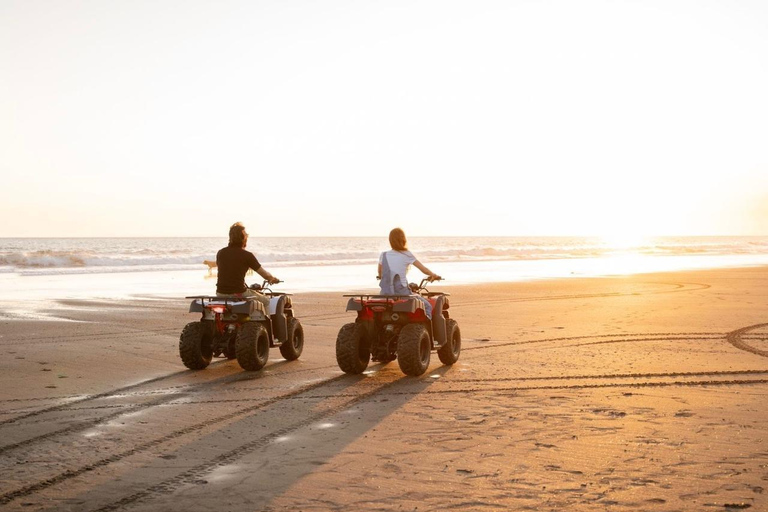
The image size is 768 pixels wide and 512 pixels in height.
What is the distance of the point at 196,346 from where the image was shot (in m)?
9.09

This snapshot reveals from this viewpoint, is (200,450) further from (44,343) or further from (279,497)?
(44,343)

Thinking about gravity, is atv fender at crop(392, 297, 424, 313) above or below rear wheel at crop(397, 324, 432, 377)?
above

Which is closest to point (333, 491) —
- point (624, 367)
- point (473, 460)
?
point (473, 460)

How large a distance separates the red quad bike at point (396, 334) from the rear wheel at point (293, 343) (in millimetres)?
1144

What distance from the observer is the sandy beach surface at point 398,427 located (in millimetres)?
4578

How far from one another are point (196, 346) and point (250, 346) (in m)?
0.69

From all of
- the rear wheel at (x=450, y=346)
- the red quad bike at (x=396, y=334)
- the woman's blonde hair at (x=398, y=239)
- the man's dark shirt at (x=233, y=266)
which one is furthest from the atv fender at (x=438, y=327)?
the man's dark shirt at (x=233, y=266)

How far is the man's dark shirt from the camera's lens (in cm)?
922

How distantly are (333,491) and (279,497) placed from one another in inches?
12.7

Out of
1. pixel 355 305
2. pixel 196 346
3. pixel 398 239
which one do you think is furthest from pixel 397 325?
pixel 196 346

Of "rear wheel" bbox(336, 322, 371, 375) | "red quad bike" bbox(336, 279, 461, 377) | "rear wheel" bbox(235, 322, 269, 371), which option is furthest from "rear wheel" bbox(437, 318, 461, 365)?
"rear wheel" bbox(235, 322, 269, 371)

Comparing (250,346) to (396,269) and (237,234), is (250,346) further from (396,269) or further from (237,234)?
(396,269)

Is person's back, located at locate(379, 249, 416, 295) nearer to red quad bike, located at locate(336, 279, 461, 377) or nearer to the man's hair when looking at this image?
red quad bike, located at locate(336, 279, 461, 377)

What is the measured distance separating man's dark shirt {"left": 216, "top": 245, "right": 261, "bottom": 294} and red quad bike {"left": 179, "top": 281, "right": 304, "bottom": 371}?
0.80 feet
